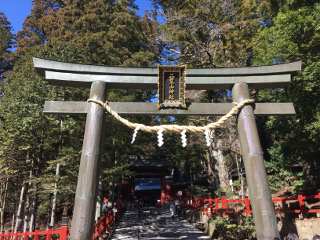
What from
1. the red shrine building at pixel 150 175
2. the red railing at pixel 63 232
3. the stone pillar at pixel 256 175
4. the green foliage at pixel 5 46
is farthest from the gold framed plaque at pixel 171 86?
the green foliage at pixel 5 46

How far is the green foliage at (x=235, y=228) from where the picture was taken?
6.41 metres

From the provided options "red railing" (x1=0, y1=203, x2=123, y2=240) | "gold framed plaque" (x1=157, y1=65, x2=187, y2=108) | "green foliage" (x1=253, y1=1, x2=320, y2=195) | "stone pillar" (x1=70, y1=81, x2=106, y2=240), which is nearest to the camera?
"stone pillar" (x1=70, y1=81, x2=106, y2=240)

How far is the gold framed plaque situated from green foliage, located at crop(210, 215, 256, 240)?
4.81 metres

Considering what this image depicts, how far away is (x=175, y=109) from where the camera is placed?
3.95 meters

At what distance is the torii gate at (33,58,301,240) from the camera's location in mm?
3333

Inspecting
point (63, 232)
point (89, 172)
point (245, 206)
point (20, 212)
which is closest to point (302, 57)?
point (245, 206)

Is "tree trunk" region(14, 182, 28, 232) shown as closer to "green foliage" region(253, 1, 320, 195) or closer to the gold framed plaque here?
the gold framed plaque

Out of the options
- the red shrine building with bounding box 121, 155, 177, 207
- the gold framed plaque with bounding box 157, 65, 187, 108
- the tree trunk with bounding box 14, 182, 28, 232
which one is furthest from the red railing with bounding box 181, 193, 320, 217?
the red shrine building with bounding box 121, 155, 177, 207

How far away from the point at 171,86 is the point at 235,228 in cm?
531

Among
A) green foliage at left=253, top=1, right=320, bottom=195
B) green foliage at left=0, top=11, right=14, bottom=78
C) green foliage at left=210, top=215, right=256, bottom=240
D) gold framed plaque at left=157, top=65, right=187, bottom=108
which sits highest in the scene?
green foliage at left=0, top=11, right=14, bottom=78

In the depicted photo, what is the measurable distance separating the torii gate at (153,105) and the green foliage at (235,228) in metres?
3.82

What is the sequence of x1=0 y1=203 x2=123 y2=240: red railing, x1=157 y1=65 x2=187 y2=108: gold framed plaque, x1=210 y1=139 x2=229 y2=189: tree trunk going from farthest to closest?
x1=210 y1=139 x2=229 y2=189: tree trunk < x1=0 y1=203 x2=123 y2=240: red railing < x1=157 y1=65 x2=187 y2=108: gold framed plaque

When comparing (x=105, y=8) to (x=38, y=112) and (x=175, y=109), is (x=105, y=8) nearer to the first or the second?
(x=38, y=112)

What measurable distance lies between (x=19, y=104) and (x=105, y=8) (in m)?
11.8
